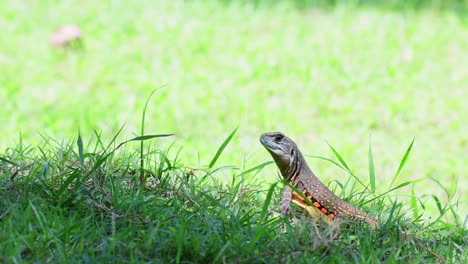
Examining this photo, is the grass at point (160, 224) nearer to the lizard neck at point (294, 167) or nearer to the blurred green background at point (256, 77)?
the lizard neck at point (294, 167)

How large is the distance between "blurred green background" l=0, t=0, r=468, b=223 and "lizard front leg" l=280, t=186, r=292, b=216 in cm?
253

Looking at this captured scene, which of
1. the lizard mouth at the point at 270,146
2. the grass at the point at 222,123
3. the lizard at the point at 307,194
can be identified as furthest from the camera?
the lizard mouth at the point at 270,146

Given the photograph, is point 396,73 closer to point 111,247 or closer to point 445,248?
point 445,248

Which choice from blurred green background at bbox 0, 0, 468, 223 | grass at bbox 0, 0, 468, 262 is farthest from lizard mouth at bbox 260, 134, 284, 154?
blurred green background at bbox 0, 0, 468, 223

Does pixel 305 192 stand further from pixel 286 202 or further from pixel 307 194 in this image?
pixel 286 202

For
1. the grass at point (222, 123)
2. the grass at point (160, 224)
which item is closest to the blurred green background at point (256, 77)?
the grass at point (222, 123)

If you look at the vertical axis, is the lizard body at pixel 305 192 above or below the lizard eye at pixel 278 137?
below

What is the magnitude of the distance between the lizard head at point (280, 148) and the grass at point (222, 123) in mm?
183

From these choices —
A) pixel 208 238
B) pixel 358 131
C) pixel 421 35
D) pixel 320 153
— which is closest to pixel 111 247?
pixel 208 238

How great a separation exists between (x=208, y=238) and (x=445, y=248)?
1.18 meters

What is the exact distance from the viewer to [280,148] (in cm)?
461

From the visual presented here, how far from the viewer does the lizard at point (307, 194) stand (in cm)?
407

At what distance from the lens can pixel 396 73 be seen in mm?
9523

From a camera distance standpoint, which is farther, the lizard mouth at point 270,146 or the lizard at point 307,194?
the lizard mouth at point 270,146
